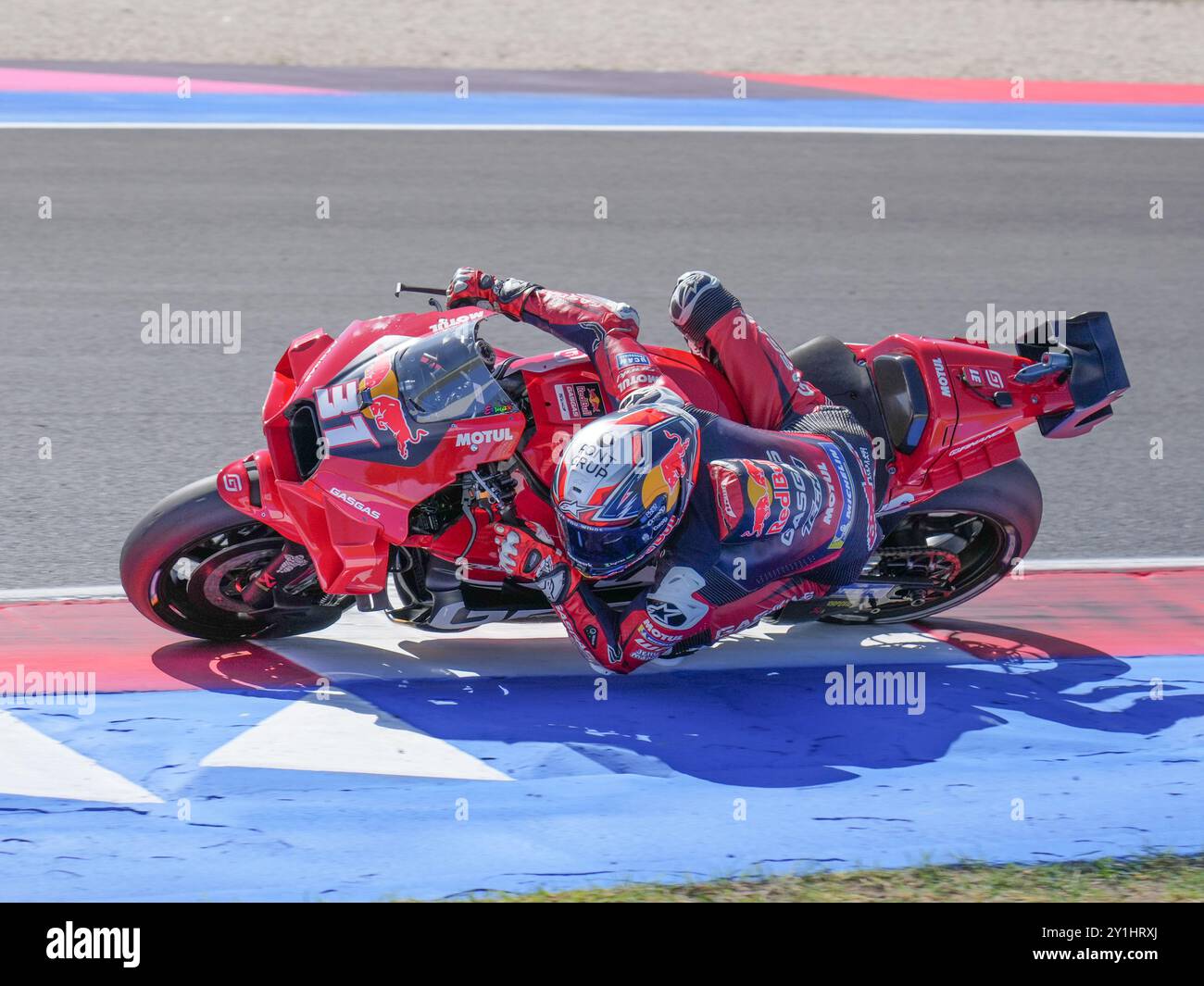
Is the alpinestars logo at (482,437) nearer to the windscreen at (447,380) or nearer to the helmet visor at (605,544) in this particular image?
the windscreen at (447,380)

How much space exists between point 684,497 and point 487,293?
108 cm

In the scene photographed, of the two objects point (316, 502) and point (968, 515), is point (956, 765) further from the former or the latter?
point (316, 502)

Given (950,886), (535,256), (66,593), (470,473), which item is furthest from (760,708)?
(535,256)

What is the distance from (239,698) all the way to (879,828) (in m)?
2.08

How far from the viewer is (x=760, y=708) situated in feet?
16.2

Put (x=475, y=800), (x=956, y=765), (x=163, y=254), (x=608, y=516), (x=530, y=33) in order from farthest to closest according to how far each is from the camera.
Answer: (x=530, y=33) < (x=163, y=254) < (x=956, y=765) < (x=475, y=800) < (x=608, y=516)

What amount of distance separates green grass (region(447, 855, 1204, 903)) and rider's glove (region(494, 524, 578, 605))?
943 mm

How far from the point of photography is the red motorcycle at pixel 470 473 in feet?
14.5

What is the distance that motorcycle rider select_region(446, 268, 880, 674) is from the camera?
4180 millimetres

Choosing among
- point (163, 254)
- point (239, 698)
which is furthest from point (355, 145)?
point (239, 698)

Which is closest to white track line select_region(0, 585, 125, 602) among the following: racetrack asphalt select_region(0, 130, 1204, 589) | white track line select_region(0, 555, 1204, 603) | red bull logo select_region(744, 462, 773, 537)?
racetrack asphalt select_region(0, 130, 1204, 589)

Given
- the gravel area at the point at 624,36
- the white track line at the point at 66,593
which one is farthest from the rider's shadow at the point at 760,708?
the gravel area at the point at 624,36

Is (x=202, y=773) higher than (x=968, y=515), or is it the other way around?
(x=968, y=515)

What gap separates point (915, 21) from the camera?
16547mm
